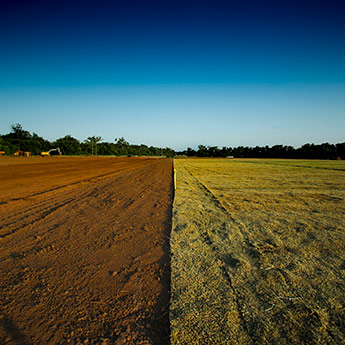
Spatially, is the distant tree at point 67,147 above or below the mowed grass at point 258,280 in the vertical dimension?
above

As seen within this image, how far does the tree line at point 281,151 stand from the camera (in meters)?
88.4

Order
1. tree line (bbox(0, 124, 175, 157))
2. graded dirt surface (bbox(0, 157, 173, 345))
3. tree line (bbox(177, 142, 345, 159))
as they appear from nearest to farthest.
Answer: graded dirt surface (bbox(0, 157, 173, 345))
tree line (bbox(0, 124, 175, 157))
tree line (bbox(177, 142, 345, 159))

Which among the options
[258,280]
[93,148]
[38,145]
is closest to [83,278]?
[258,280]

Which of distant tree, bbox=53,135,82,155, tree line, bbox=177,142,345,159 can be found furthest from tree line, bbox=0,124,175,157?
tree line, bbox=177,142,345,159

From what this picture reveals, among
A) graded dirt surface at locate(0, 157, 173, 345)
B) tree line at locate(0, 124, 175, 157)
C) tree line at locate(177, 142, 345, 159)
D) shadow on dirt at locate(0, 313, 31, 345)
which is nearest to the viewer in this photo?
shadow on dirt at locate(0, 313, 31, 345)

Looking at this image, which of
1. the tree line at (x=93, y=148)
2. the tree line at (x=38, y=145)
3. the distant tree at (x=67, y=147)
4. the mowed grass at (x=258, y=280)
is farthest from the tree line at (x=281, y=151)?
the mowed grass at (x=258, y=280)

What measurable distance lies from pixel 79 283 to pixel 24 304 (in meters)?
0.65

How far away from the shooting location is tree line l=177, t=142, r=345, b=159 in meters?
88.4

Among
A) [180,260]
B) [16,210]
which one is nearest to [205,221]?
[180,260]

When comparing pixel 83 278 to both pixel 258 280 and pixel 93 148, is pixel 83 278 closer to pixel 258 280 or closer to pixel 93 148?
pixel 258 280

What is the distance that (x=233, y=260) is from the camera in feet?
11.9

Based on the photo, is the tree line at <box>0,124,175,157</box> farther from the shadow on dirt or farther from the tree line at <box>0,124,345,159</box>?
A: the shadow on dirt

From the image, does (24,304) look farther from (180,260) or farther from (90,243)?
(180,260)

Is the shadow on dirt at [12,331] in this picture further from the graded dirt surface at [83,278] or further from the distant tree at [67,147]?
the distant tree at [67,147]
